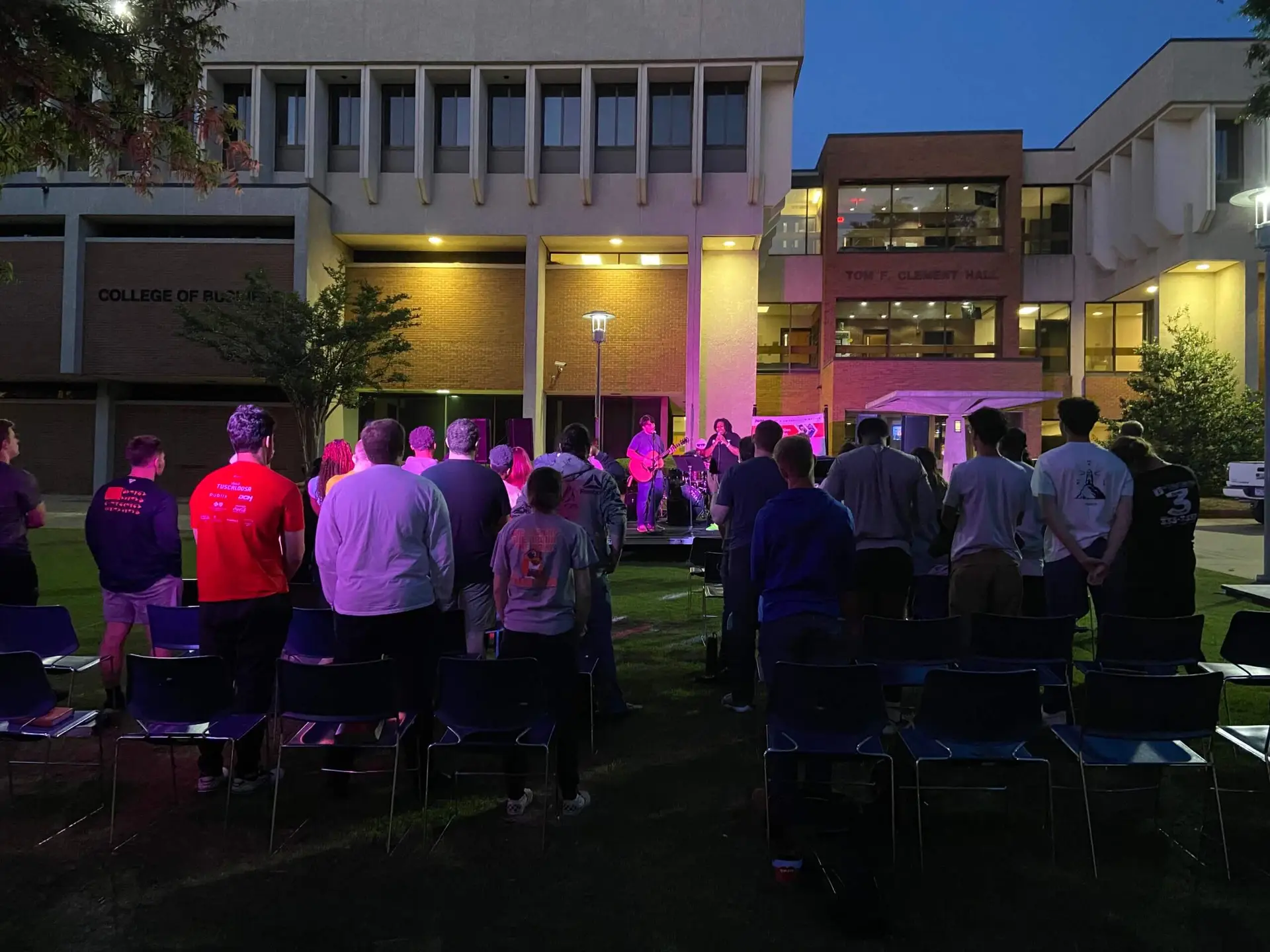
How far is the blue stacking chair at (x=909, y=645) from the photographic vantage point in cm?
451

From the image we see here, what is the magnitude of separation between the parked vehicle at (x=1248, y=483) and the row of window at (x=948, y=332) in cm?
878

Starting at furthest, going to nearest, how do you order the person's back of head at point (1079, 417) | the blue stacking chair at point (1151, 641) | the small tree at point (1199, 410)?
the small tree at point (1199, 410) → the person's back of head at point (1079, 417) → the blue stacking chair at point (1151, 641)

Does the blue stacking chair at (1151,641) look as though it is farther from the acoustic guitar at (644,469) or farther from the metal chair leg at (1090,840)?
the acoustic guitar at (644,469)

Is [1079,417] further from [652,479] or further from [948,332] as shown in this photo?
[948,332]

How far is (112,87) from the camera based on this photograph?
578 centimetres

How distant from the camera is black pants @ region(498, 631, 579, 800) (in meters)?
3.88

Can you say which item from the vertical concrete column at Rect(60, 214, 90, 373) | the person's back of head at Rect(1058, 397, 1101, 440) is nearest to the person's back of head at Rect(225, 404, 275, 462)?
the person's back of head at Rect(1058, 397, 1101, 440)

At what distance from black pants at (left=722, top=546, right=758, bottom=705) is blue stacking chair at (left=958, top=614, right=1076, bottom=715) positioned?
1.43m

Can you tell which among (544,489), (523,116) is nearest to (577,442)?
(544,489)

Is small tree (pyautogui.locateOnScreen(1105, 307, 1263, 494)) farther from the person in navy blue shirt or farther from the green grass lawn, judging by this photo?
the person in navy blue shirt

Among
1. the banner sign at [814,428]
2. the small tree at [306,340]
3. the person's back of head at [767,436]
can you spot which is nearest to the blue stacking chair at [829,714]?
the person's back of head at [767,436]

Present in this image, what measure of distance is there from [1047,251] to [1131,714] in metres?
30.4

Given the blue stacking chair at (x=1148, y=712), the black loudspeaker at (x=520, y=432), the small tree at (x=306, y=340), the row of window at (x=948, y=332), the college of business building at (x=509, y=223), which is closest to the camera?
the blue stacking chair at (x=1148, y=712)

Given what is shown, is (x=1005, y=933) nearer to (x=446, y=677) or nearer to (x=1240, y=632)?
(x=446, y=677)
